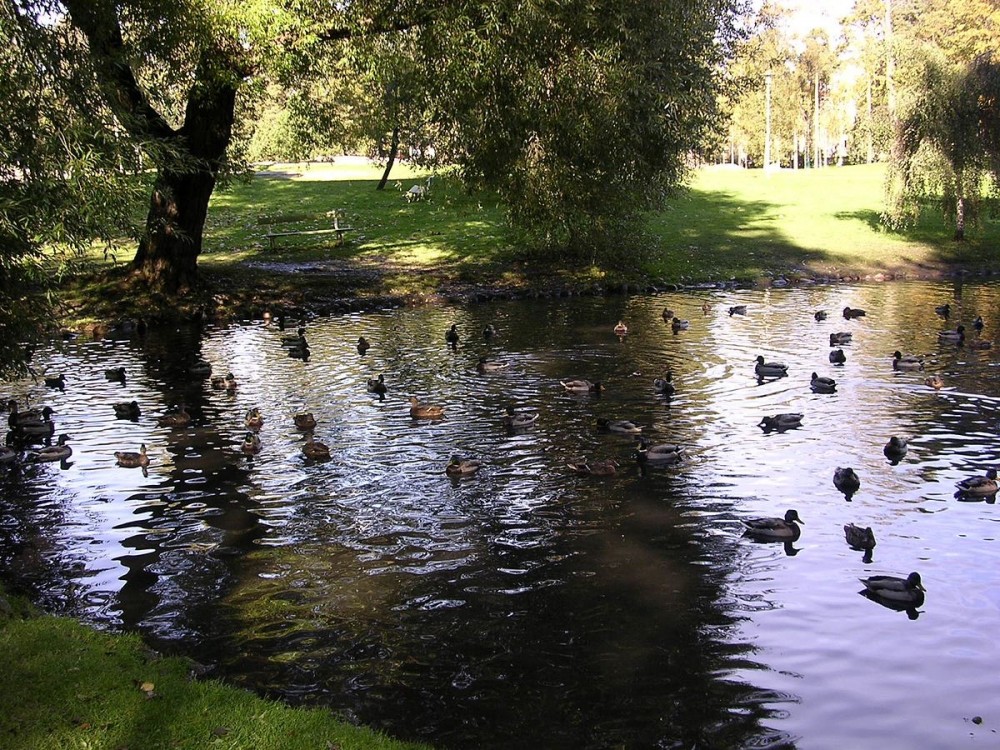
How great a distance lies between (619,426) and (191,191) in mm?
20525

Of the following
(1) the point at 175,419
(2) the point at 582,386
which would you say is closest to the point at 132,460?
(1) the point at 175,419

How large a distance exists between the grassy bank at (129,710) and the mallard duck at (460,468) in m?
7.35

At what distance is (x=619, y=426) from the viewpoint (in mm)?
18875

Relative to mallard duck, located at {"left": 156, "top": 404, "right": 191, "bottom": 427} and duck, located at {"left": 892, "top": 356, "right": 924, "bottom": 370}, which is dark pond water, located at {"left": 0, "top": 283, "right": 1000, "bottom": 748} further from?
duck, located at {"left": 892, "top": 356, "right": 924, "bottom": 370}

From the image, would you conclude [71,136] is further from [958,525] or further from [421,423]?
[958,525]

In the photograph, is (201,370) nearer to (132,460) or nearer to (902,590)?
(132,460)

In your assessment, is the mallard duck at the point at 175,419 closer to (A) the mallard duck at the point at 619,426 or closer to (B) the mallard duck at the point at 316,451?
(B) the mallard duck at the point at 316,451

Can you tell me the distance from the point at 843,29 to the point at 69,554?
10904 cm

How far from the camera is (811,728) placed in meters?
8.92

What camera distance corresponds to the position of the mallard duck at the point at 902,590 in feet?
37.5

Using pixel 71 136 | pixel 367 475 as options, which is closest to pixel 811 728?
pixel 367 475

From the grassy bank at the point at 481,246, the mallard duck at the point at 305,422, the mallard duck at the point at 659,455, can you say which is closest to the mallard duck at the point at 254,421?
the mallard duck at the point at 305,422

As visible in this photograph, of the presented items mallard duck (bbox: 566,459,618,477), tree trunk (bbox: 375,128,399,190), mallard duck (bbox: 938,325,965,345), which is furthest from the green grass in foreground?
tree trunk (bbox: 375,128,399,190)

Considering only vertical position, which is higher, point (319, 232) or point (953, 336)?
point (319, 232)
